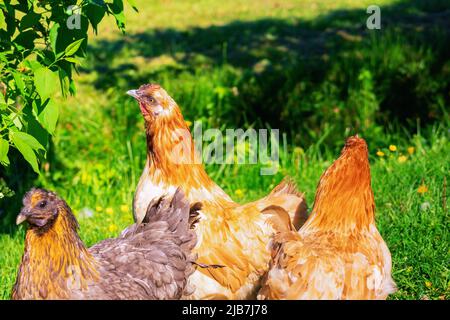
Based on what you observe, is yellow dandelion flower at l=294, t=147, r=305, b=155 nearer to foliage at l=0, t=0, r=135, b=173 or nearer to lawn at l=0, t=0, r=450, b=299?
lawn at l=0, t=0, r=450, b=299

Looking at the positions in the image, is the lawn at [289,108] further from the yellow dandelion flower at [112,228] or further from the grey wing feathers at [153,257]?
the grey wing feathers at [153,257]

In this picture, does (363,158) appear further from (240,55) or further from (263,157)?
(240,55)

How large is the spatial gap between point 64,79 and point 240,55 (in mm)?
4958

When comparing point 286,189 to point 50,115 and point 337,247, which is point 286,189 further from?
point 50,115

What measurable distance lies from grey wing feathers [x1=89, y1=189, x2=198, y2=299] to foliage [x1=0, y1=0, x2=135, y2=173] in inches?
26.2

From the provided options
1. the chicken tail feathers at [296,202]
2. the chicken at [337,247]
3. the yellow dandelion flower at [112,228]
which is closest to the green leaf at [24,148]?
the chicken at [337,247]

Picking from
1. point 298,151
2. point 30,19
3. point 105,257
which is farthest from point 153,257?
point 298,151

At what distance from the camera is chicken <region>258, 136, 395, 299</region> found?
12.6ft

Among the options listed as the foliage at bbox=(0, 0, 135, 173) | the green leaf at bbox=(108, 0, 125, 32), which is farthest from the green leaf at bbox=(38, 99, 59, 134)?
the green leaf at bbox=(108, 0, 125, 32)

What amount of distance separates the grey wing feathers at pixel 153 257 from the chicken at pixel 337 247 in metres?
0.52

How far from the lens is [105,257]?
419 cm

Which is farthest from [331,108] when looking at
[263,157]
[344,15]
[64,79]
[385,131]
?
[64,79]

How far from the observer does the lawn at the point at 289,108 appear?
5465mm

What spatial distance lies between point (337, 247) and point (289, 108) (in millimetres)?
3840
